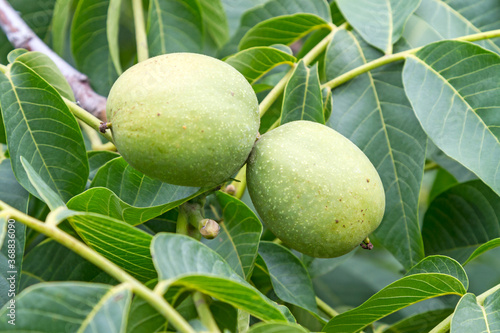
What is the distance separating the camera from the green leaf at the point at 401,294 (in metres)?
0.85

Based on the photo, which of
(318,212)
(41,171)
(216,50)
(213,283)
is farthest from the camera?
(216,50)

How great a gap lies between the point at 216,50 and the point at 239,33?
0.20m

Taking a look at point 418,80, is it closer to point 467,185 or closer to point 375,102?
point 375,102

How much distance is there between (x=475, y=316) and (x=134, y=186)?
0.64 metres

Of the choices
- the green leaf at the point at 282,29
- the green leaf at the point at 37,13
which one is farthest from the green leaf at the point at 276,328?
the green leaf at the point at 37,13

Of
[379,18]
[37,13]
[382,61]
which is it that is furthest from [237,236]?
[37,13]

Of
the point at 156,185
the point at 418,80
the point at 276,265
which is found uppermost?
the point at 418,80

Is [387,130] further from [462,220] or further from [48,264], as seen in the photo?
[48,264]

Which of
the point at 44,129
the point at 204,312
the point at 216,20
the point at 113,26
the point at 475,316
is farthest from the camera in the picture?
the point at 216,20

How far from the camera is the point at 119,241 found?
79 cm

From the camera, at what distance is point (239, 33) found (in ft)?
4.99

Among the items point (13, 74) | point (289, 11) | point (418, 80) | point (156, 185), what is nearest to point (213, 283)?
point (156, 185)

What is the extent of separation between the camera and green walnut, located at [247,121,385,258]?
0.89 meters

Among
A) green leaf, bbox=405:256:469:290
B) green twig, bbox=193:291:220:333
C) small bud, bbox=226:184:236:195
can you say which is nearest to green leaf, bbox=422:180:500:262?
green leaf, bbox=405:256:469:290
